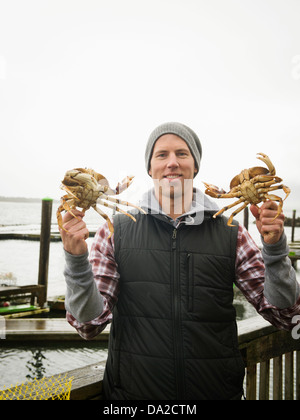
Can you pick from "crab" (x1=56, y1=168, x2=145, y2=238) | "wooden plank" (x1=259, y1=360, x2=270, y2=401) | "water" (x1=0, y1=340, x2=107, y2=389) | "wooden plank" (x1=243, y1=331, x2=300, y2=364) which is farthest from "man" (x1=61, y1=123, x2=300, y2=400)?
"water" (x1=0, y1=340, x2=107, y2=389)

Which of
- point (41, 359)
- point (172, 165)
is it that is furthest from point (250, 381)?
point (41, 359)

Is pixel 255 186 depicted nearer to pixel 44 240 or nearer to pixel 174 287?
pixel 174 287

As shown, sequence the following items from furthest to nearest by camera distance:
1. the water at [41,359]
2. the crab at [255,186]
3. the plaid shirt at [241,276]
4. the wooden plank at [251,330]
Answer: the water at [41,359]
the wooden plank at [251,330]
the crab at [255,186]
the plaid shirt at [241,276]

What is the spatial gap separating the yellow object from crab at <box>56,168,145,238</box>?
37.7 inches

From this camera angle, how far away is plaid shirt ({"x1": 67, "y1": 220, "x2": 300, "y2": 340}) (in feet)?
6.88

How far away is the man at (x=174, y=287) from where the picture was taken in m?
1.92

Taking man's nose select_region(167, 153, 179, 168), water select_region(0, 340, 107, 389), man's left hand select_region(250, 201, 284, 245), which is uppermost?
man's nose select_region(167, 153, 179, 168)

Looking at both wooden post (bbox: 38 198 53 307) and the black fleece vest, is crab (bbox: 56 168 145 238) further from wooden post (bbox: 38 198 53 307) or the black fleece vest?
wooden post (bbox: 38 198 53 307)

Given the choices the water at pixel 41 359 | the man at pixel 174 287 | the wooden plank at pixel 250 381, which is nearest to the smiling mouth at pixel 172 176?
the man at pixel 174 287

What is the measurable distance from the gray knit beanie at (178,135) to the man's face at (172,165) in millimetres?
31

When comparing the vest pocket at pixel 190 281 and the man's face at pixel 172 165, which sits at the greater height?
the man's face at pixel 172 165

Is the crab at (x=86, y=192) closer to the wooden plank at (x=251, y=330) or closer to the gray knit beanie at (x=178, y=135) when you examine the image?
the gray knit beanie at (x=178, y=135)

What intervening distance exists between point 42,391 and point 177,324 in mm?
872
